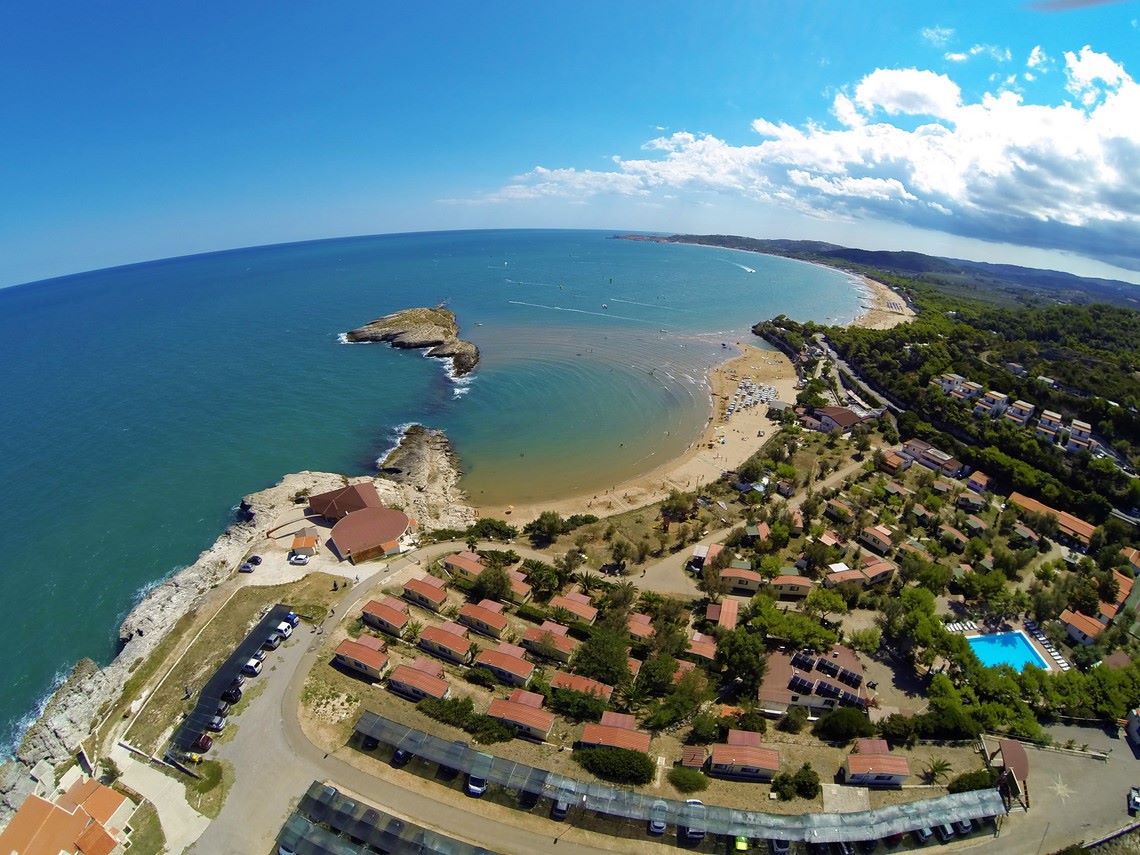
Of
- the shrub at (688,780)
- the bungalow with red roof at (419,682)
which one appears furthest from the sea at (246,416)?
the shrub at (688,780)

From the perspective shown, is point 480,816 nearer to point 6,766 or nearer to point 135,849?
point 135,849

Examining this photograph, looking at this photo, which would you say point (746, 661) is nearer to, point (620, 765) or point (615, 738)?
point (615, 738)

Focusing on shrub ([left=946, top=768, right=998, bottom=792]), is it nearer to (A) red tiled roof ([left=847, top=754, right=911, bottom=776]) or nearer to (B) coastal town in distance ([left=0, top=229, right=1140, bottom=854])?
(B) coastal town in distance ([left=0, top=229, right=1140, bottom=854])

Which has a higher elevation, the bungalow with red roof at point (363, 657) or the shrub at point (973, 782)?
the bungalow with red roof at point (363, 657)

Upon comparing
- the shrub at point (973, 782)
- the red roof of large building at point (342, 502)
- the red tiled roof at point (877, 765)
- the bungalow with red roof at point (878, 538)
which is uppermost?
the red roof of large building at point (342, 502)

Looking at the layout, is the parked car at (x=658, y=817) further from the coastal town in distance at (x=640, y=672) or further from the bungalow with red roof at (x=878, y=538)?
the bungalow with red roof at (x=878, y=538)
